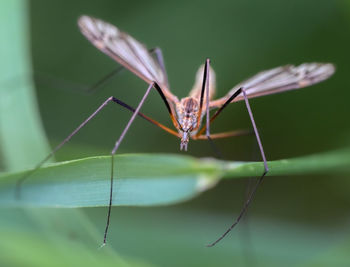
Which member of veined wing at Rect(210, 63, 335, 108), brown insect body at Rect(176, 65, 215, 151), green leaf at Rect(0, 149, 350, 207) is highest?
veined wing at Rect(210, 63, 335, 108)

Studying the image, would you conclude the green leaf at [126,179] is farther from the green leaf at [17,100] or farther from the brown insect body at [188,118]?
the brown insect body at [188,118]

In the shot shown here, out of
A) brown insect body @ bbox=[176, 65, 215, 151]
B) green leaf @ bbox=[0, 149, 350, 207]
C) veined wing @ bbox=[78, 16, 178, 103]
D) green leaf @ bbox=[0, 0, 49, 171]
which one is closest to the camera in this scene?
green leaf @ bbox=[0, 149, 350, 207]

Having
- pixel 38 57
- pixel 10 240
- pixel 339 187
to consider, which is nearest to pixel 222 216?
pixel 339 187

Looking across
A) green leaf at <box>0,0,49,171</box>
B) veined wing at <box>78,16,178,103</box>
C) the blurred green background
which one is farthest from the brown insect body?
green leaf at <box>0,0,49,171</box>

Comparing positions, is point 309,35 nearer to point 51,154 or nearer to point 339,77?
point 339,77

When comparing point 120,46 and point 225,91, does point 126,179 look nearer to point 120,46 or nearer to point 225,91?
point 120,46

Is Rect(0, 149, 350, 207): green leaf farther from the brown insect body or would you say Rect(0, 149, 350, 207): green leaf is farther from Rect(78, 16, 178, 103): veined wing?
Rect(78, 16, 178, 103): veined wing

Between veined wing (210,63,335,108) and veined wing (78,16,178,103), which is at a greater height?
veined wing (78,16,178,103)

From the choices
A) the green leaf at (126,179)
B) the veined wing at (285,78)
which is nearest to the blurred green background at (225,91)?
the veined wing at (285,78)
